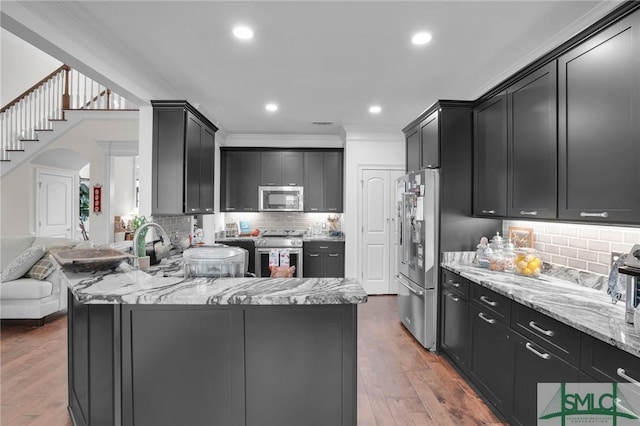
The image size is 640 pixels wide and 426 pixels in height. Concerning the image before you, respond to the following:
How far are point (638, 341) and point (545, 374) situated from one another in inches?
24.2

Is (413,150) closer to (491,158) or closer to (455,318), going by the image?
(491,158)

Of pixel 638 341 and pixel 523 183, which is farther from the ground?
pixel 523 183

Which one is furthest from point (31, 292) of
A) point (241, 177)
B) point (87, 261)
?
point (241, 177)

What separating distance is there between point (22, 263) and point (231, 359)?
155 inches

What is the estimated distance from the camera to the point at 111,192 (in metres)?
5.89

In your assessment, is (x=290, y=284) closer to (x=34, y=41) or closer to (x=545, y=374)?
(x=545, y=374)

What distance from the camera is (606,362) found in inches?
57.4

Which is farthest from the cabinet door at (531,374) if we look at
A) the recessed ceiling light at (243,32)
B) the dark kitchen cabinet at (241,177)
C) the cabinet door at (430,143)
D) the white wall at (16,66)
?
the white wall at (16,66)

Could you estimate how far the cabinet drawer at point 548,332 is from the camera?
1.65 m

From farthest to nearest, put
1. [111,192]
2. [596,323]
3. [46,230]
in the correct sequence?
[46,230]
[111,192]
[596,323]

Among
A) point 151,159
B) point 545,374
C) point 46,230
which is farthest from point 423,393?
point 46,230

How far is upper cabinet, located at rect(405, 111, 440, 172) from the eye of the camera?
11.2 feet

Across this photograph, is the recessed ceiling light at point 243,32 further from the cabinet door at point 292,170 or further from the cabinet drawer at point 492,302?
the cabinet door at point 292,170

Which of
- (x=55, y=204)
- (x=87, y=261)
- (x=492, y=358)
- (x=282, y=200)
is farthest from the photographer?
(x=55, y=204)
